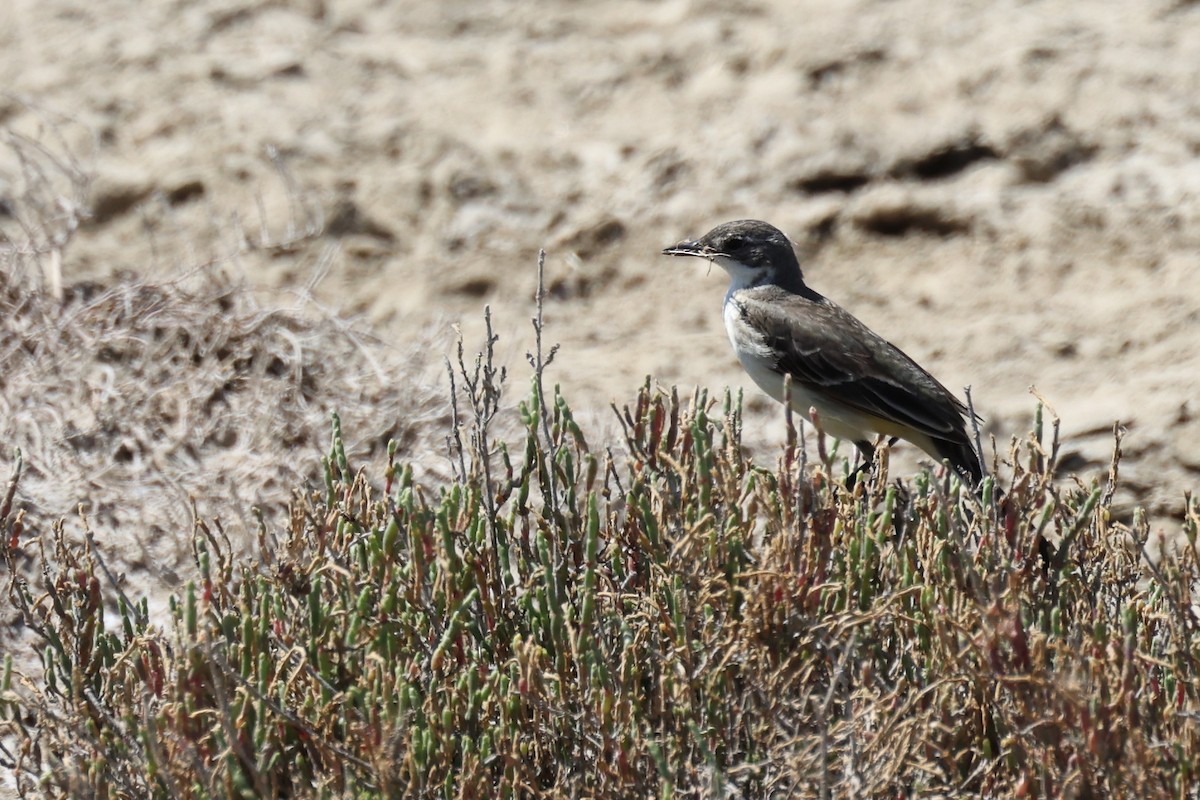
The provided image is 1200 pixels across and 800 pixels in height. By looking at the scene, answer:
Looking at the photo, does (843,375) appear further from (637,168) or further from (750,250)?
(637,168)

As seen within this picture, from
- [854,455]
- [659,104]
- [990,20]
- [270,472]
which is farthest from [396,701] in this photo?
[990,20]

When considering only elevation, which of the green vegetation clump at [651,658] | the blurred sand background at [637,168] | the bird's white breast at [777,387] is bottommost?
the green vegetation clump at [651,658]

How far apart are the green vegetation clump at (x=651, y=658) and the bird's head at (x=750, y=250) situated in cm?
272

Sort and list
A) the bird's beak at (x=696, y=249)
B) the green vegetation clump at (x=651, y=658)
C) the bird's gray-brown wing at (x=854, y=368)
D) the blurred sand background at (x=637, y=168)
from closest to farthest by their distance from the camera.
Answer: the green vegetation clump at (x=651, y=658)
the bird's gray-brown wing at (x=854, y=368)
the bird's beak at (x=696, y=249)
the blurred sand background at (x=637, y=168)

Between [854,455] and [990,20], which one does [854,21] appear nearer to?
[990,20]

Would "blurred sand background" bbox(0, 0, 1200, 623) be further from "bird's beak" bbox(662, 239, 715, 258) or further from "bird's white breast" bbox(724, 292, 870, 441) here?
"bird's beak" bbox(662, 239, 715, 258)

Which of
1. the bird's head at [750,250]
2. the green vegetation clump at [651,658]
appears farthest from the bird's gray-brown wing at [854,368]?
the green vegetation clump at [651,658]

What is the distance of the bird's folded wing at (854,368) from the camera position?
682cm

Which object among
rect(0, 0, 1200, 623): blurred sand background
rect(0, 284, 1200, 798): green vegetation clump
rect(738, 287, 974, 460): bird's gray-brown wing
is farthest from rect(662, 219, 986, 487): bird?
rect(0, 284, 1200, 798): green vegetation clump

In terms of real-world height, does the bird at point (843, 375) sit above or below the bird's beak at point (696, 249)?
below

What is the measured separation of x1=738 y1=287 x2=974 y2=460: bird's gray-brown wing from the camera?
269 inches

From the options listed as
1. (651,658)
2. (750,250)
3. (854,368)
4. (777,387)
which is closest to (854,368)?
(854,368)

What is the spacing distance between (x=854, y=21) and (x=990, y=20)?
0.84 metres

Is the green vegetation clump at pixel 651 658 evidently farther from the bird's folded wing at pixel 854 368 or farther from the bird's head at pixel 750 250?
the bird's head at pixel 750 250
